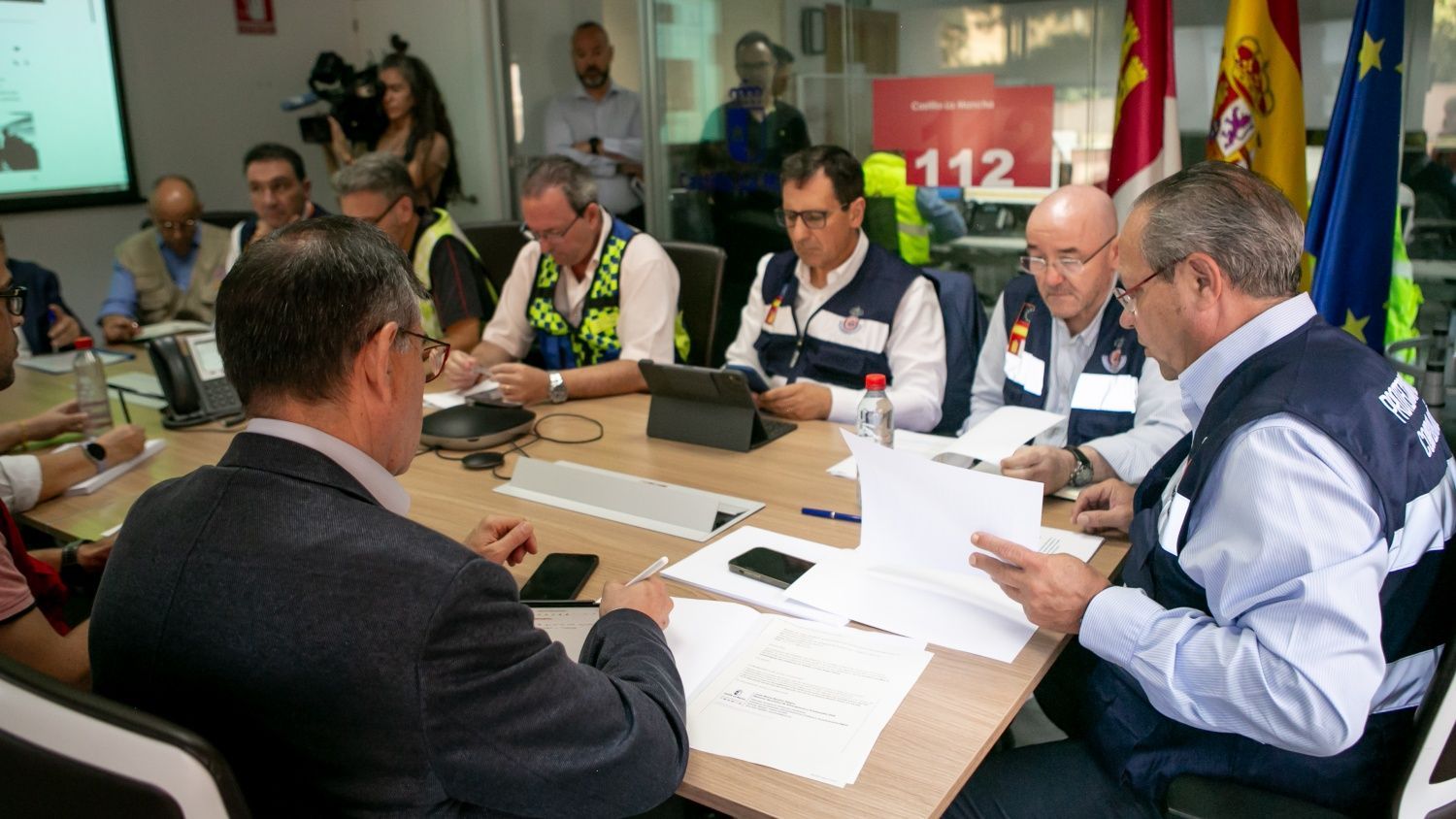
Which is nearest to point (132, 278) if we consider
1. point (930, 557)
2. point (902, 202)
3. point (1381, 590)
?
point (902, 202)

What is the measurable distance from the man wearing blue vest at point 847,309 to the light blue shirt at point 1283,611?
141cm

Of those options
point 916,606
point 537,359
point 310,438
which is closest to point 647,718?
point 310,438

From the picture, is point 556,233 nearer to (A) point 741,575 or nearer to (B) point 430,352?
(A) point 741,575

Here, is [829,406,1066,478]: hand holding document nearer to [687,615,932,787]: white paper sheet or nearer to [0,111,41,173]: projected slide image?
[687,615,932,787]: white paper sheet

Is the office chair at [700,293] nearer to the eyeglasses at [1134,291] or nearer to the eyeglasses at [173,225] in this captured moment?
the eyeglasses at [1134,291]

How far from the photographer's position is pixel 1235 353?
1.49 metres

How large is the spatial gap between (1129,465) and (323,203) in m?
5.42

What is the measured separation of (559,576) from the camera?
1762mm

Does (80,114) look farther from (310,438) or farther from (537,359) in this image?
(310,438)

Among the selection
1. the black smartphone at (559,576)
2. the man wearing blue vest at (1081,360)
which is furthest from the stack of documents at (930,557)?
the man wearing blue vest at (1081,360)

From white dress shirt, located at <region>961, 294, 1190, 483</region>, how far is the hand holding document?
0.12m

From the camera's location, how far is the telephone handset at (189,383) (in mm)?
2789

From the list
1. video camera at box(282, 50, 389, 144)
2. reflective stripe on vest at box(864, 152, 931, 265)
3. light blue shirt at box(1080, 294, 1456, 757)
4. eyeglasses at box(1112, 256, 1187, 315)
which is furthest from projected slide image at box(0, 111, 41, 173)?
light blue shirt at box(1080, 294, 1456, 757)

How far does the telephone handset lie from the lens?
279cm
